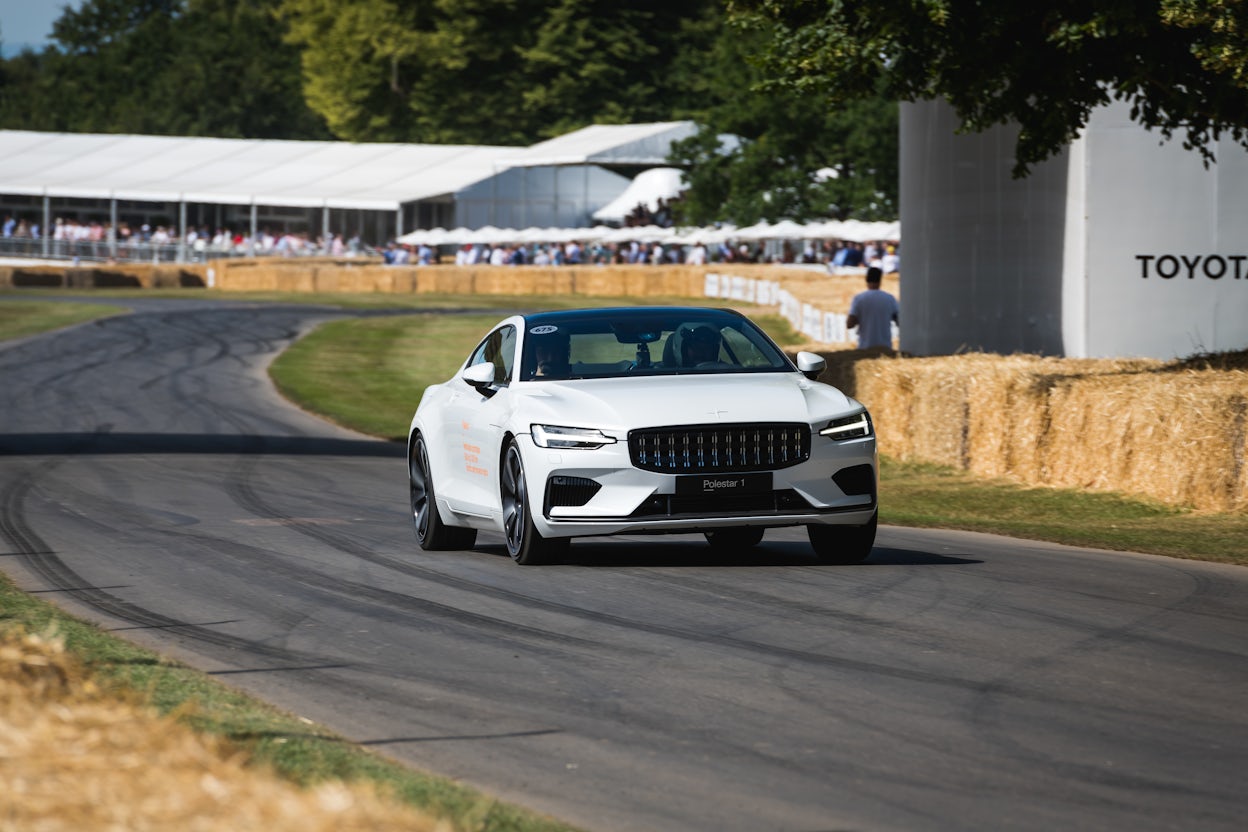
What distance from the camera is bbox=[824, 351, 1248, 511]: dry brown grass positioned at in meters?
15.3

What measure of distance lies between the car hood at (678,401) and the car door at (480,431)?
13.7 inches

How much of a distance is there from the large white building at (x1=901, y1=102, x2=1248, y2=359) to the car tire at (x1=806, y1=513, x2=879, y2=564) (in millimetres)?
10664

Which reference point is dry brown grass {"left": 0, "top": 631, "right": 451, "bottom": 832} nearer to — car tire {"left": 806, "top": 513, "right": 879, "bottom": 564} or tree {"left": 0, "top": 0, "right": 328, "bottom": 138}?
car tire {"left": 806, "top": 513, "right": 879, "bottom": 564}

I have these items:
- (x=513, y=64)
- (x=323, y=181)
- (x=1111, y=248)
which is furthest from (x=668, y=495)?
(x=513, y=64)

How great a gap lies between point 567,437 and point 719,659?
3152 millimetres

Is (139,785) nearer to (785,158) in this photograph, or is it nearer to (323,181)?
(785,158)

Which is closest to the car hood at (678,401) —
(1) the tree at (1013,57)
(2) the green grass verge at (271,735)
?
(2) the green grass verge at (271,735)

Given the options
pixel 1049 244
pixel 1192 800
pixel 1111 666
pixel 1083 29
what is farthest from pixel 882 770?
pixel 1049 244

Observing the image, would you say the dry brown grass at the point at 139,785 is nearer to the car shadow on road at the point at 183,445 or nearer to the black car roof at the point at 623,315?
the black car roof at the point at 623,315

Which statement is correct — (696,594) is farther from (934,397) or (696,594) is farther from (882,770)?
(934,397)

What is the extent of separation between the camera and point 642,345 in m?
12.1

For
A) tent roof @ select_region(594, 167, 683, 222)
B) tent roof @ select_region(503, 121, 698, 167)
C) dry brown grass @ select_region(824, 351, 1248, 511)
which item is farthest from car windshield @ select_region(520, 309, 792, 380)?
tent roof @ select_region(503, 121, 698, 167)

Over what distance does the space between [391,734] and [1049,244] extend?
715 inches

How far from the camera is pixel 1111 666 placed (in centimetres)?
794
